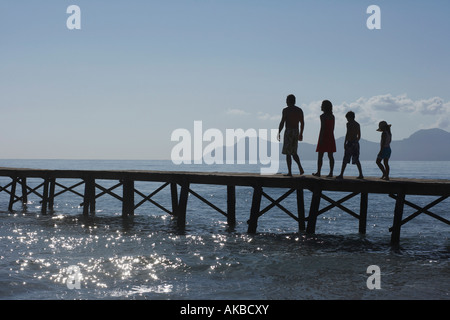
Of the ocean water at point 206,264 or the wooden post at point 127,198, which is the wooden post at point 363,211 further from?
the wooden post at point 127,198

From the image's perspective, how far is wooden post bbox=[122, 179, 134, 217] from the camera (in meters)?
19.2

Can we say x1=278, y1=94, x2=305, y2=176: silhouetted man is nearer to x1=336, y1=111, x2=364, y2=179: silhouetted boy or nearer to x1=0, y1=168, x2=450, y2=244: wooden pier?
x1=0, y1=168, x2=450, y2=244: wooden pier

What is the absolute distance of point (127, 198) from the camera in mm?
19672

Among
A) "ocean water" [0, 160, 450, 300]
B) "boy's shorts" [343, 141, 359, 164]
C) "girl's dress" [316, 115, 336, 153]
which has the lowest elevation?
"ocean water" [0, 160, 450, 300]

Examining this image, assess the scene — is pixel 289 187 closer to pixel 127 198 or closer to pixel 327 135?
pixel 327 135

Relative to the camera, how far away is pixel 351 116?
43.0ft

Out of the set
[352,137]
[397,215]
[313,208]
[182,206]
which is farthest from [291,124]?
[182,206]

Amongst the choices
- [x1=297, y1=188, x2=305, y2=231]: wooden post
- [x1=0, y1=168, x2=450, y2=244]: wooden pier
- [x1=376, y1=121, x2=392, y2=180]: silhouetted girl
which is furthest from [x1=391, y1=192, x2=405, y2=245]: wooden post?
[x1=297, y1=188, x2=305, y2=231]: wooden post

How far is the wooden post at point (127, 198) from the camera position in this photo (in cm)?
1916

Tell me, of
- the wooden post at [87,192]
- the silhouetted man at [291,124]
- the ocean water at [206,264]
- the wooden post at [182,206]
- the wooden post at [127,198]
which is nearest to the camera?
the ocean water at [206,264]

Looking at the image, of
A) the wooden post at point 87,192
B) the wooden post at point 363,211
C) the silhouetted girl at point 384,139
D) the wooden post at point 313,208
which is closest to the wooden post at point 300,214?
the wooden post at point 363,211
